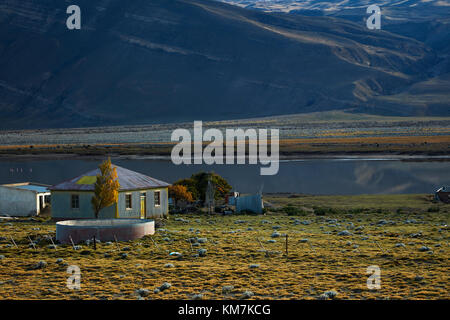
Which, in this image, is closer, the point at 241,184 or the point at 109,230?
the point at 109,230

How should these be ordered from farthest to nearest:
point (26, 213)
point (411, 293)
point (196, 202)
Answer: point (196, 202) < point (26, 213) < point (411, 293)

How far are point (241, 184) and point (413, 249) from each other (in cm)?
3569

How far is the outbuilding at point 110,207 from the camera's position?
31.6 metres

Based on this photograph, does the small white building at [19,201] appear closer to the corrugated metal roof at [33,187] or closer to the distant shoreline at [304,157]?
the corrugated metal roof at [33,187]

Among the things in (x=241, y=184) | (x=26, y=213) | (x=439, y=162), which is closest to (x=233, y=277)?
(x=26, y=213)

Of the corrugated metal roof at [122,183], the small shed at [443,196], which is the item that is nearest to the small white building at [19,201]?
the corrugated metal roof at [122,183]

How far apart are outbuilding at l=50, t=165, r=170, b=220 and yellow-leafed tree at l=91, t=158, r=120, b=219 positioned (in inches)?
29.7

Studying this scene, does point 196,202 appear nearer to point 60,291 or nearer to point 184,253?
point 184,253

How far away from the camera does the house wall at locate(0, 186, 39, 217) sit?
37.3m

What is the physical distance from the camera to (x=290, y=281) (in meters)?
17.5

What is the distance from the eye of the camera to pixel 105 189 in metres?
30.2

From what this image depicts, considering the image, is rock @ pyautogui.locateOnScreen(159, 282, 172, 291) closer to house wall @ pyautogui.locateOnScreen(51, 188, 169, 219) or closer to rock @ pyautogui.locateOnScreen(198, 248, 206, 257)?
rock @ pyautogui.locateOnScreen(198, 248, 206, 257)

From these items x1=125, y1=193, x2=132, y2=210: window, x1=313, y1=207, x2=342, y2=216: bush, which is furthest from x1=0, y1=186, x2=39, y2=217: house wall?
x1=313, y1=207, x2=342, y2=216: bush
